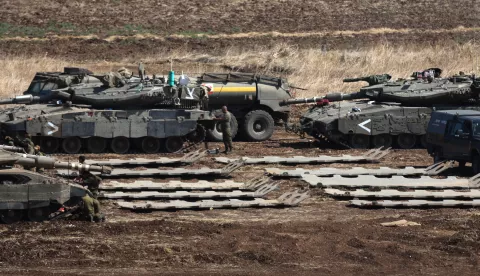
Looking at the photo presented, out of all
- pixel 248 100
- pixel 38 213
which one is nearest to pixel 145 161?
pixel 248 100

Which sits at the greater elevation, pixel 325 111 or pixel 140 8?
pixel 140 8

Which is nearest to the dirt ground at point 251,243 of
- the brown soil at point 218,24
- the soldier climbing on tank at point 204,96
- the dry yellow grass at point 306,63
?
the soldier climbing on tank at point 204,96

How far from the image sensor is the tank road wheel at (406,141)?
1238 inches

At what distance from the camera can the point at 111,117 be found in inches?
1166

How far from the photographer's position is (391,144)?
3148 centimetres

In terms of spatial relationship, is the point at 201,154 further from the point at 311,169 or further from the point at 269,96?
the point at 269,96

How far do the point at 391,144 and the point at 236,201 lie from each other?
10209mm

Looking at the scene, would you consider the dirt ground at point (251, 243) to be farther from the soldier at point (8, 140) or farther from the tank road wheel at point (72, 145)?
the tank road wheel at point (72, 145)

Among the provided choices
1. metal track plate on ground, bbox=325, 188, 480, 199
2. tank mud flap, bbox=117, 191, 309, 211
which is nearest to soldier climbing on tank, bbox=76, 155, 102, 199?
tank mud flap, bbox=117, 191, 309, 211

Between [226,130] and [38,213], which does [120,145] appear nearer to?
[226,130]

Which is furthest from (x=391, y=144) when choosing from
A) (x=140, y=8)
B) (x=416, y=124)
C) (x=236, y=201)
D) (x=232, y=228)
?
(x=140, y=8)

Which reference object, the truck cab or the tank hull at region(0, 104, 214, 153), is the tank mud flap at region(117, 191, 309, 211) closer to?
the truck cab

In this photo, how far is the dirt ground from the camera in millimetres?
16875

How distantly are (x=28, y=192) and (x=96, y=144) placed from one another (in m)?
10.0
